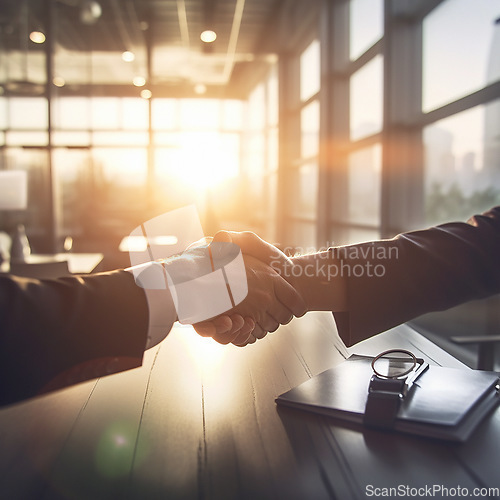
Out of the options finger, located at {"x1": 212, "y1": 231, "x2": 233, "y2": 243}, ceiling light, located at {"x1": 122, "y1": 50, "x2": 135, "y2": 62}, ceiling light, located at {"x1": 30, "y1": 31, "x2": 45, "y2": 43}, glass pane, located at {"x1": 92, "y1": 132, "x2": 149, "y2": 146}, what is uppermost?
ceiling light, located at {"x1": 122, "y1": 50, "x2": 135, "y2": 62}

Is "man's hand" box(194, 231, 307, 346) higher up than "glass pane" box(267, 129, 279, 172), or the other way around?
"glass pane" box(267, 129, 279, 172)

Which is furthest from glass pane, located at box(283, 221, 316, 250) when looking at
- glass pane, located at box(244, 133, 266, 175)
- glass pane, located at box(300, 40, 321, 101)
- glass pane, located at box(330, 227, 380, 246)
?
glass pane, located at box(244, 133, 266, 175)

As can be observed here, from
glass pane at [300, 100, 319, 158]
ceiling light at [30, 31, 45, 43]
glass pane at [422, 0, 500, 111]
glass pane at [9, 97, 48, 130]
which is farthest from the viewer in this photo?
glass pane at [9, 97, 48, 130]

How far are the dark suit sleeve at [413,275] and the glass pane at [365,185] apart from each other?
305cm

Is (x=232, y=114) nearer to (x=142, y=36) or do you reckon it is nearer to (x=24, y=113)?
(x=142, y=36)

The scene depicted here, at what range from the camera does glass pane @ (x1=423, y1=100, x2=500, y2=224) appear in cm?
280

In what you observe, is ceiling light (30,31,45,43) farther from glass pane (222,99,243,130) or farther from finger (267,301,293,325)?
finger (267,301,293,325)

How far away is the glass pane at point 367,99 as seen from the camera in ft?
14.0

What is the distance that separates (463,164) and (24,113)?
915 cm

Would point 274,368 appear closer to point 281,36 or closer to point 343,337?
point 343,337

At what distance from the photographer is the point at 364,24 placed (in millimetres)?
4715

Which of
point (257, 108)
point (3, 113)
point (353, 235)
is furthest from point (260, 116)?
point (353, 235)

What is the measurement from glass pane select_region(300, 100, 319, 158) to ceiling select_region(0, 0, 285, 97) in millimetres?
1462

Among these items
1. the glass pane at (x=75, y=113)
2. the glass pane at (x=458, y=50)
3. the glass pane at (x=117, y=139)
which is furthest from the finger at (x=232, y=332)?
the glass pane at (x=75, y=113)
